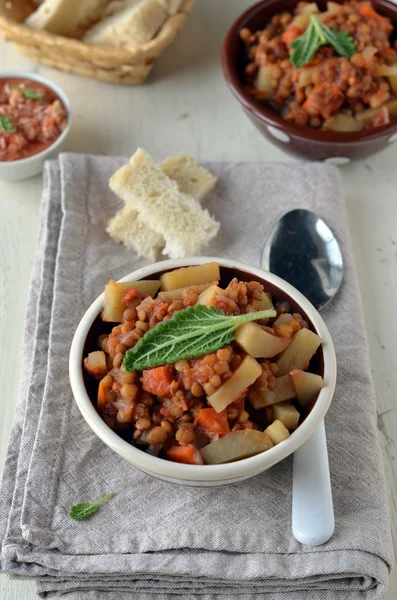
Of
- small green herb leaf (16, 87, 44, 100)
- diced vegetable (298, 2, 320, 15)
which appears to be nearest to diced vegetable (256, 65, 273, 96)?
diced vegetable (298, 2, 320, 15)

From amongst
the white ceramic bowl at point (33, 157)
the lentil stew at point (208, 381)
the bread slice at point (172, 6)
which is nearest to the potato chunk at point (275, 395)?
the lentil stew at point (208, 381)

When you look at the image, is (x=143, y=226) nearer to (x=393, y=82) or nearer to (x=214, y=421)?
(x=214, y=421)

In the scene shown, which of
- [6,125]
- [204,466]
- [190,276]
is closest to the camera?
[204,466]

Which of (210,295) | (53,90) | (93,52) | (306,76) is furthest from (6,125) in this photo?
(210,295)

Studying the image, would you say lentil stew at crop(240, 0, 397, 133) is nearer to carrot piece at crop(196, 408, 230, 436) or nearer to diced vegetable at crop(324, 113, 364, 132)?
diced vegetable at crop(324, 113, 364, 132)

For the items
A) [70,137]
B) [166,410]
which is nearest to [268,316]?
[166,410]

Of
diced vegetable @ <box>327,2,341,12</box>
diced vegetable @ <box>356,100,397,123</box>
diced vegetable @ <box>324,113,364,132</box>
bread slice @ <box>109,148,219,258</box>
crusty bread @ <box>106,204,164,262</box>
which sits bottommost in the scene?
crusty bread @ <box>106,204,164,262</box>
